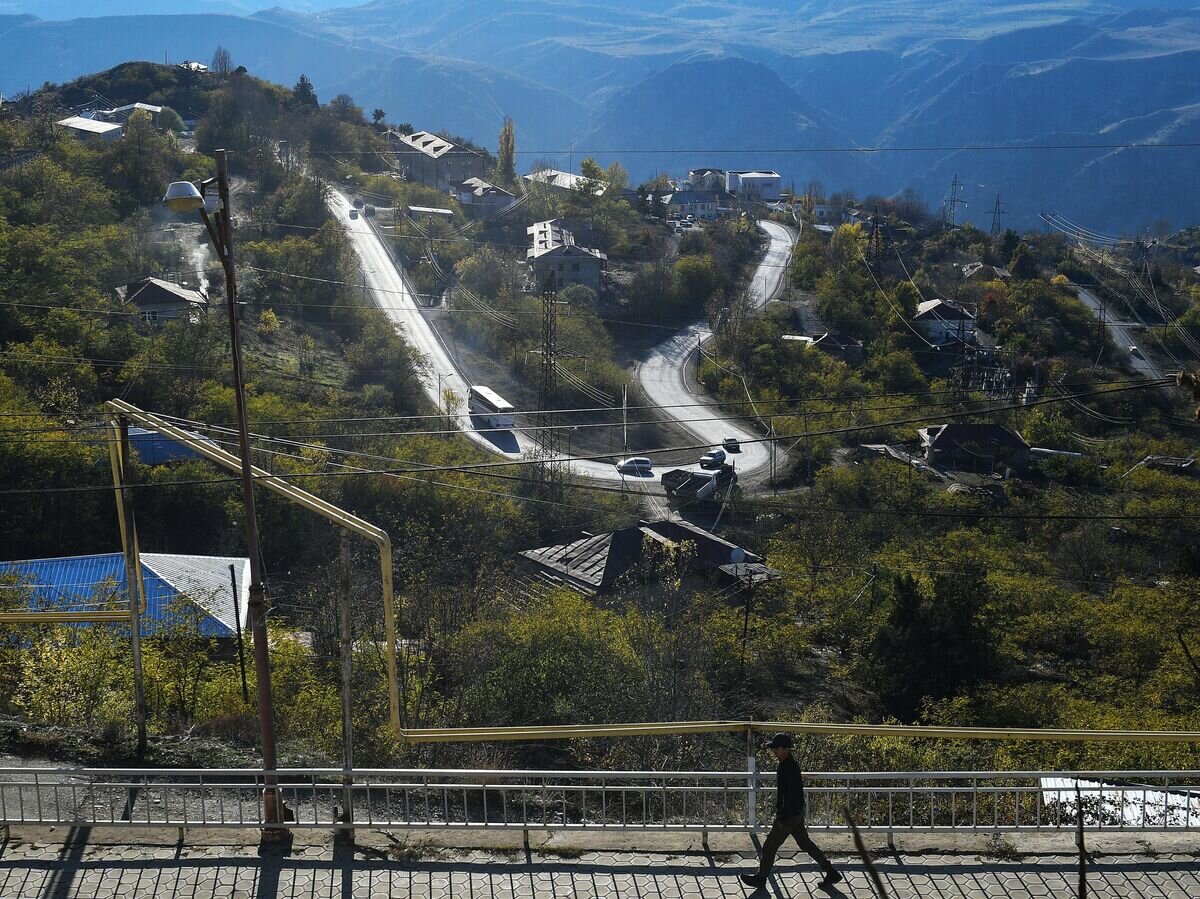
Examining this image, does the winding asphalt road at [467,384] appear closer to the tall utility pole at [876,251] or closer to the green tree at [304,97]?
the tall utility pole at [876,251]

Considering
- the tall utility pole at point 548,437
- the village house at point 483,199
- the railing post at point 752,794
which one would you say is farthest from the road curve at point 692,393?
the railing post at point 752,794

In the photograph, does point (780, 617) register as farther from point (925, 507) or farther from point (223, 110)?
point (223, 110)

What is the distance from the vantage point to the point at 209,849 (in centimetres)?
539

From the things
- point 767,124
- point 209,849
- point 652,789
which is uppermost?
point 652,789

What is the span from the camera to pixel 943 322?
38594 mm

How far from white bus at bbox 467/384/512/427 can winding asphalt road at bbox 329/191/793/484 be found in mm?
257

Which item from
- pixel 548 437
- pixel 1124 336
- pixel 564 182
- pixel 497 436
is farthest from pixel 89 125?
pixel 1124 336

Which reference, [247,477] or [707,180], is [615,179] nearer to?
[707,180]

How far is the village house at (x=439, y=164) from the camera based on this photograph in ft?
180

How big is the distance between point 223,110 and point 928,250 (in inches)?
1293

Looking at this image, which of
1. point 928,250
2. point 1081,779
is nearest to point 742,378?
point 928,250

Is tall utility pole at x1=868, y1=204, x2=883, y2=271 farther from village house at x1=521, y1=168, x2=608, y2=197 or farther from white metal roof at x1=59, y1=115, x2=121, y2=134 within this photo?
white metal roof at x1=59, y1=115, x2=121, y2=134

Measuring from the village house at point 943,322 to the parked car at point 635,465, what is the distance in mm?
15842

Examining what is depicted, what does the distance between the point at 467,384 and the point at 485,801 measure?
25830 mm
